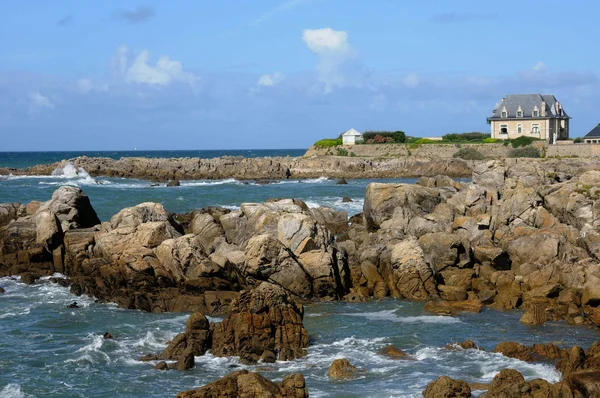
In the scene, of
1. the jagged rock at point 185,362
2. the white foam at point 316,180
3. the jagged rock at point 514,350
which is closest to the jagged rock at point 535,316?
the jagged rock at point 514,350

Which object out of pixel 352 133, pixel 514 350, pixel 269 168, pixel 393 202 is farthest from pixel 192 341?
pixel 352 133

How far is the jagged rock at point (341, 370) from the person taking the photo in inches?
654

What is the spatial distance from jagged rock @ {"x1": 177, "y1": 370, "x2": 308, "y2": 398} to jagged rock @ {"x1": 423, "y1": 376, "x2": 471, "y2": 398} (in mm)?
2424

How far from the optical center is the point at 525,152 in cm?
8069

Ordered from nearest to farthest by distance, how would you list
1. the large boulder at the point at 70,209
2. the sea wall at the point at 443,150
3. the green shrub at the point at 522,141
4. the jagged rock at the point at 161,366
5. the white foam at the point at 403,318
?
the jagged rock at the point at 161,366, the white foam at the point at 403,318, the large boulder at the point at 70,209, the sea wall at the point at 443,150, the green shrub at the point at 522,141

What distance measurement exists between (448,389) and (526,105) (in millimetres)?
79991

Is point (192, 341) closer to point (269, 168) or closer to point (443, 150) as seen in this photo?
point (269, 168)

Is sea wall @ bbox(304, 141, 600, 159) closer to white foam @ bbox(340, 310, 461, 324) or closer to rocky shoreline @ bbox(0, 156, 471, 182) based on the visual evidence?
rocky shoreline @ bbox(0, 156, 471, 182)

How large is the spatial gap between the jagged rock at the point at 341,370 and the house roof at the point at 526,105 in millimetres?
76729

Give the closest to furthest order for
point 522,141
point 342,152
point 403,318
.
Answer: point 403,318
point 522,141
point 342,152

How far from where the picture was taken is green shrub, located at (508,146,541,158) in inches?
3145

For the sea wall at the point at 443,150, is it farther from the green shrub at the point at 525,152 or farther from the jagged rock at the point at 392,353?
the jagged rock at the point at 392,353

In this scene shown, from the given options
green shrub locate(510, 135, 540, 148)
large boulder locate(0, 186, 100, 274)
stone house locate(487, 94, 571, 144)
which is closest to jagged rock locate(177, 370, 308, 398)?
large boulder locate(0, 186, 100, 274)

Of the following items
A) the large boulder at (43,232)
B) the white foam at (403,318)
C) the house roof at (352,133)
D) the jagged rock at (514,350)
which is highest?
the house roof at (352,133)
